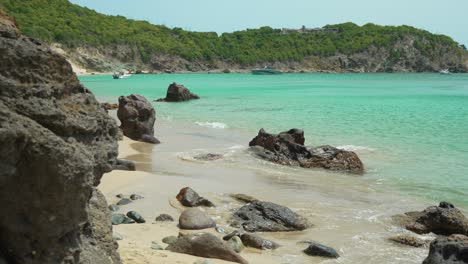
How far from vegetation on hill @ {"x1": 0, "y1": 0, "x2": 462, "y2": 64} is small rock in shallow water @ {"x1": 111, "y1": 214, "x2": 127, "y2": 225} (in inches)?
3680

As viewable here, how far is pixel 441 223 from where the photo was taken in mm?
8344

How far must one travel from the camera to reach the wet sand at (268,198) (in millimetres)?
6934

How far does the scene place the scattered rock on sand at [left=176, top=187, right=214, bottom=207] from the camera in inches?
356

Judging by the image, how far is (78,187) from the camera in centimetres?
343

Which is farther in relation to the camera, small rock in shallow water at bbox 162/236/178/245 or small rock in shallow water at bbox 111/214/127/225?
small rock in shallow water at bbox 111/214/127/225

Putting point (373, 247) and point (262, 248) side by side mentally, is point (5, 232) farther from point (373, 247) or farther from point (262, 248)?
point (373, 247)

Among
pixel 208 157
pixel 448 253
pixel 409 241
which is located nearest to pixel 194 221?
pixel 409 241

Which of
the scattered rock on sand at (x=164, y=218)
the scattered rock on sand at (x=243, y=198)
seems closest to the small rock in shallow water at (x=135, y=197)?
the scattered rock on sand at (x=164, y=218)

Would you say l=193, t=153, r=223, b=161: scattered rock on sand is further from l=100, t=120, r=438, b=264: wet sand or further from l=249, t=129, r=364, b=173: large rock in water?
l=249, t=129, r=364, b=173: large rock in water

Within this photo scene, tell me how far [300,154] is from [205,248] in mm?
8420

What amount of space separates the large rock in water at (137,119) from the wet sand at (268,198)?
0.50 metres

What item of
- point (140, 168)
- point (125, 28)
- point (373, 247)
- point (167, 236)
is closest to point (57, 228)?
point (167, 236)

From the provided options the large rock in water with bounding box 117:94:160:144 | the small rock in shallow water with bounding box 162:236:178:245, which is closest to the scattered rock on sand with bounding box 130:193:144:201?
the small rock in shallow water with bounding box 162:236:178:245

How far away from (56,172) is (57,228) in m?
0.39
